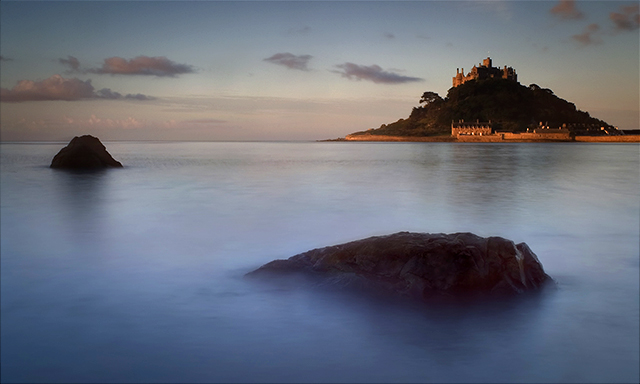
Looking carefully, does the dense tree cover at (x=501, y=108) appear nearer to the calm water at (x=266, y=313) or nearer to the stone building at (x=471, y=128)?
the stone building at (x=471, y=128)

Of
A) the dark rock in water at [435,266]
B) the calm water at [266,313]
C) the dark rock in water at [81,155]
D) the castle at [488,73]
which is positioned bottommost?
the calm water at [266,313]

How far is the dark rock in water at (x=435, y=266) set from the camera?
18.0ft

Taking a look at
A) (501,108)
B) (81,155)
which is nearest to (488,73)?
(501,108)

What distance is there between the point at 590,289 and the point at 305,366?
4.13 m

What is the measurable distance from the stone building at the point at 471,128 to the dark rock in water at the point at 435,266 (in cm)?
17198

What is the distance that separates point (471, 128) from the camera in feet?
574

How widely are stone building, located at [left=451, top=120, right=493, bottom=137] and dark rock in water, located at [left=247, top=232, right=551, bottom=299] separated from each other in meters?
172

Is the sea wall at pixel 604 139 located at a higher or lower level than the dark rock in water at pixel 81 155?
lower

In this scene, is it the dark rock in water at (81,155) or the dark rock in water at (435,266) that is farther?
the dark rock in water at (81,155)

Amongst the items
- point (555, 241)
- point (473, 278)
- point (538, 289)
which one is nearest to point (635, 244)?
point (555, 241)

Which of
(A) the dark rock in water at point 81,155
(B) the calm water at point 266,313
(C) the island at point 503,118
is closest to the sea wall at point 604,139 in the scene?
(C) the island at point 503,118

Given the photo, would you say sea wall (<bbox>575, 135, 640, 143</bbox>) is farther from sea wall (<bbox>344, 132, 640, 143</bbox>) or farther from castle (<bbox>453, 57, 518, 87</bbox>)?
castle (<bbox>453, 57, 518, 87</bbox>)

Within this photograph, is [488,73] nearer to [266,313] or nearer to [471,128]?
[471,128]

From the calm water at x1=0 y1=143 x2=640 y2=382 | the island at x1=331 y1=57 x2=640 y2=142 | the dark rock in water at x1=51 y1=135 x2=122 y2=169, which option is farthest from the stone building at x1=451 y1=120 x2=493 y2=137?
the calm water at x1=0 y1=143 x2=640 y2=382
